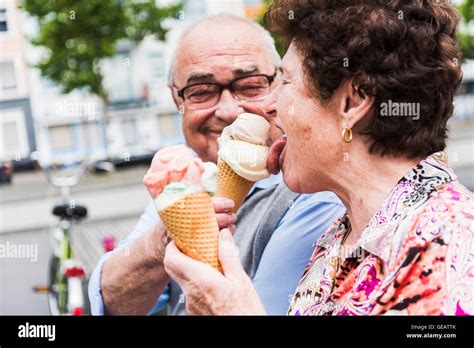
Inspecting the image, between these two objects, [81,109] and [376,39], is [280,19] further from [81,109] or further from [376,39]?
[81,109]

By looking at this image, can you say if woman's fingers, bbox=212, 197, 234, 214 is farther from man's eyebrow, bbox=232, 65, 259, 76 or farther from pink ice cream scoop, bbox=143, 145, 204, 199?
man's eyebrow, bbox=232, 65, 259, 76

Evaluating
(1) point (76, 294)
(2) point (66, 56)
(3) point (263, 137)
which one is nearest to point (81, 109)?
(3) point (263, 137)

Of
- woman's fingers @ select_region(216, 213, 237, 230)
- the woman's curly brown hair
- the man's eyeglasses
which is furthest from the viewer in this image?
the man's eyeglasses

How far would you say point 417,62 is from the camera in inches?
36.6

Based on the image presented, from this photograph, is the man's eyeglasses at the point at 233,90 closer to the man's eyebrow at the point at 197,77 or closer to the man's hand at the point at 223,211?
the man's eyebrow at the point at 197,77

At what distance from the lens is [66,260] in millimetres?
2918

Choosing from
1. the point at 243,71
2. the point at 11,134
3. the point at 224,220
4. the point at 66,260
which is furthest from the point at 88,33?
the point at 224,220

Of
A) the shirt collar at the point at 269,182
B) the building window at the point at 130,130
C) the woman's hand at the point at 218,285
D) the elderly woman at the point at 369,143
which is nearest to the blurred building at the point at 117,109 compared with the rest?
the building window at the point at 130,130

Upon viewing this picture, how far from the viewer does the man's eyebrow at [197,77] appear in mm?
1338

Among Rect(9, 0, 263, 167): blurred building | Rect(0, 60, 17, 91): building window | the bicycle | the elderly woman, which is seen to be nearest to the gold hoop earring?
the elderly woman

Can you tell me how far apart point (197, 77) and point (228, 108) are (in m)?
0.11

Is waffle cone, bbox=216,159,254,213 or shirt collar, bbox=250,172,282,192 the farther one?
shirt collar, bbox=250,172,282,192

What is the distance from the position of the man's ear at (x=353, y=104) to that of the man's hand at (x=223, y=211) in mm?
250

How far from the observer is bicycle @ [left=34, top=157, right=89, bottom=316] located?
8.51 feet
